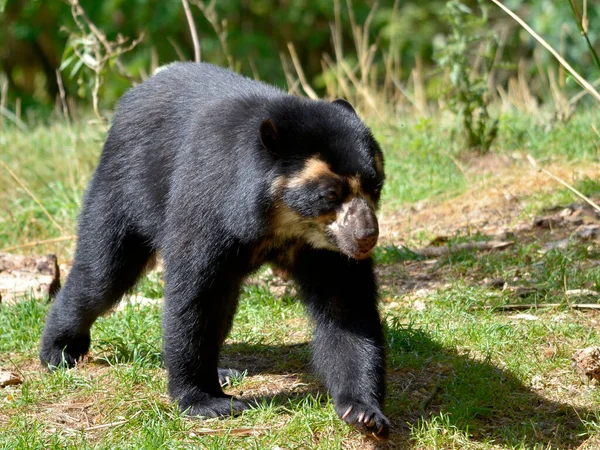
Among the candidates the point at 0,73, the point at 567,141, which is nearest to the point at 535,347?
the point at 567,141

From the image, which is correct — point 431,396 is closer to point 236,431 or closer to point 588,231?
point 236,431

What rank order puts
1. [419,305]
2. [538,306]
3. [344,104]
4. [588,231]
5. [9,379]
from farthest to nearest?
[588,231], [419,305], [538,306], [9,379], [344,104]

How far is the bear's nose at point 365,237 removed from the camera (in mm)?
4410

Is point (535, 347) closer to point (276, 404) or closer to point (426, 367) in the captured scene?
point (426, 367)

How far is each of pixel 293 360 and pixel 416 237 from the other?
238 centimetres

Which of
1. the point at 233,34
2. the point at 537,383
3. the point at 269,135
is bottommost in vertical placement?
the point at 233,34

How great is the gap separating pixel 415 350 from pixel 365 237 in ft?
4.75

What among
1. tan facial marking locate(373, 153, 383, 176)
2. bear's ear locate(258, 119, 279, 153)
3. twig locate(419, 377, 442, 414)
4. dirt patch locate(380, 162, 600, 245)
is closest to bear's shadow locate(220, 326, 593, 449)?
twig locate(419, 377, 442, 414)

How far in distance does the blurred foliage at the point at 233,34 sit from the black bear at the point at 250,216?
1107 cm

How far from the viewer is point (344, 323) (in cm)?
483

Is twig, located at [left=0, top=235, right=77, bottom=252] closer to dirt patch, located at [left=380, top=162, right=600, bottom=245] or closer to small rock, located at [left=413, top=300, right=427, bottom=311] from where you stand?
dirt patch, located at [left=380, top=162, right=600, bottom=245]

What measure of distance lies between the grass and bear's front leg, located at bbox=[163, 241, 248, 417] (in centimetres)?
14

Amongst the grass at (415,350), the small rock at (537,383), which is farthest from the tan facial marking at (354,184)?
the small rock at (537,383)

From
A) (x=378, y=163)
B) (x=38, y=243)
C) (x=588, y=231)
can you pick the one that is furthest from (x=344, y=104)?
(x=38, y=243)
